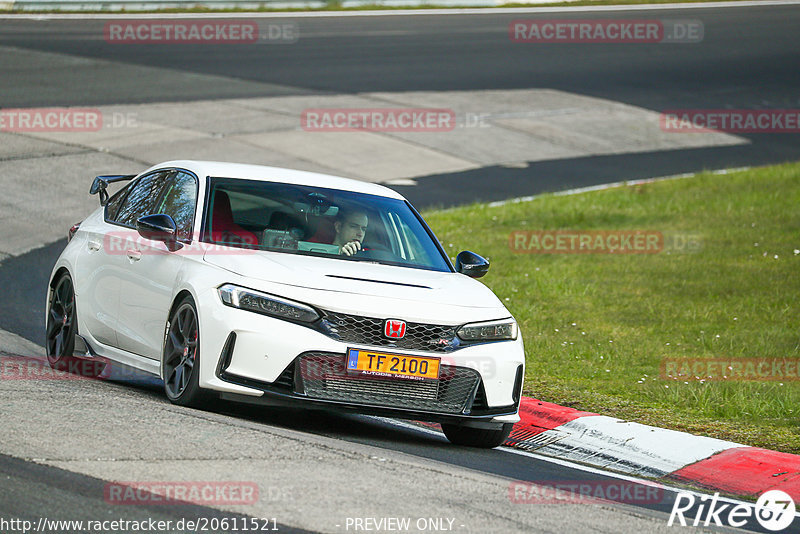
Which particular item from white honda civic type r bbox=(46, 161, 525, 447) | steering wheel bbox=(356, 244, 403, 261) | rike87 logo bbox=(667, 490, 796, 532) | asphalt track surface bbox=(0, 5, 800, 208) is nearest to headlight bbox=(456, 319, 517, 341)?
white honda civic type r bbox=(46, 161, 525, 447)

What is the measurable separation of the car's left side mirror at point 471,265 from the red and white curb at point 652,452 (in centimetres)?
108

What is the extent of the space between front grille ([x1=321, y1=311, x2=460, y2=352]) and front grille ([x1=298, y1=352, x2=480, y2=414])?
0.44 ft

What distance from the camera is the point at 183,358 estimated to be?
756 centimetres

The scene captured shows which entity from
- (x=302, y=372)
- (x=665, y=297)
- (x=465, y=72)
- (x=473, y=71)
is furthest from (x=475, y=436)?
(x=473, y=71)

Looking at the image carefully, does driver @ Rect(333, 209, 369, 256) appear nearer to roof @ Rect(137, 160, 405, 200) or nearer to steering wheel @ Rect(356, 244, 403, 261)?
steering wheel @ Rect(356, 244, 403, 261)

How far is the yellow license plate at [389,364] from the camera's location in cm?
716

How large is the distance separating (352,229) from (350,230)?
0.07 ft

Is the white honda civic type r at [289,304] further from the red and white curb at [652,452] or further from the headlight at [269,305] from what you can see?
the red and white curb at [652,452]

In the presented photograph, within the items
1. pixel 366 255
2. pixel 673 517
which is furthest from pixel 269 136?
pixel 673 517

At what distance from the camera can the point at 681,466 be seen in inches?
309

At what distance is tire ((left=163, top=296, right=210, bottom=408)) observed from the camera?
24.1 ft

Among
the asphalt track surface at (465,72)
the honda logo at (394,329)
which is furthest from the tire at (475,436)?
the asphalt track surface at (465,72)

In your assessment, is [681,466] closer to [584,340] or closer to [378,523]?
[378,523]

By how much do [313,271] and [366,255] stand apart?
2.70 feet
